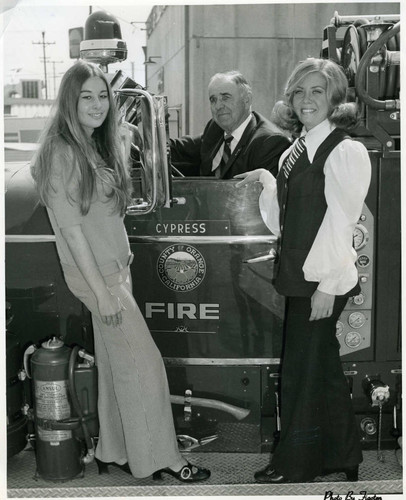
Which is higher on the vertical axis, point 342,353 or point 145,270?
point 145,270

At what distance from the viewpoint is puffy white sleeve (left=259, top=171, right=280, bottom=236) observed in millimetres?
2779

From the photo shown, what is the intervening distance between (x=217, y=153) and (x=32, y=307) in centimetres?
116

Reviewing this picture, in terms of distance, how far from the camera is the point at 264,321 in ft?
9.66

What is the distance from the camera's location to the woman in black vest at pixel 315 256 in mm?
2381

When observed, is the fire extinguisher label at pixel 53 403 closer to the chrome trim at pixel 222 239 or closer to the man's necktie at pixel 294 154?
the chrome trim at pixel 222 239

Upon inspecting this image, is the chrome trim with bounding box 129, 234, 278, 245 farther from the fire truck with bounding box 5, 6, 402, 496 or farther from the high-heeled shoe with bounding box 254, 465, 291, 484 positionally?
the high-heeled shoe with bounding box 254, 465, 291, 484

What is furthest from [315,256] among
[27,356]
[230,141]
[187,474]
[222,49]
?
[222,49]

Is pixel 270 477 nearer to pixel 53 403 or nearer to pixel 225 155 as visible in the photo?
pixel 53 403

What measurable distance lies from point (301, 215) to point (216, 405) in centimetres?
95

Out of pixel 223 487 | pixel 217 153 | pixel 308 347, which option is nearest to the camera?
pixel 308 347

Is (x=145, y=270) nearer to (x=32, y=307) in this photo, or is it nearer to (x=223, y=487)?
(x=32, y=307)

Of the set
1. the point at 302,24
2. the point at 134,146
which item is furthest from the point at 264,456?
the point at 302,24

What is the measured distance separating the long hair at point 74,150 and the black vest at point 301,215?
0.61 meters

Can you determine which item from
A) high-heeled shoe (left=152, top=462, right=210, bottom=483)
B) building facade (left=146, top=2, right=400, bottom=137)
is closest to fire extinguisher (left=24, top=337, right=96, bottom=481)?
high-heeled shoe (left=152, top=462, right=210, bottom=483)
